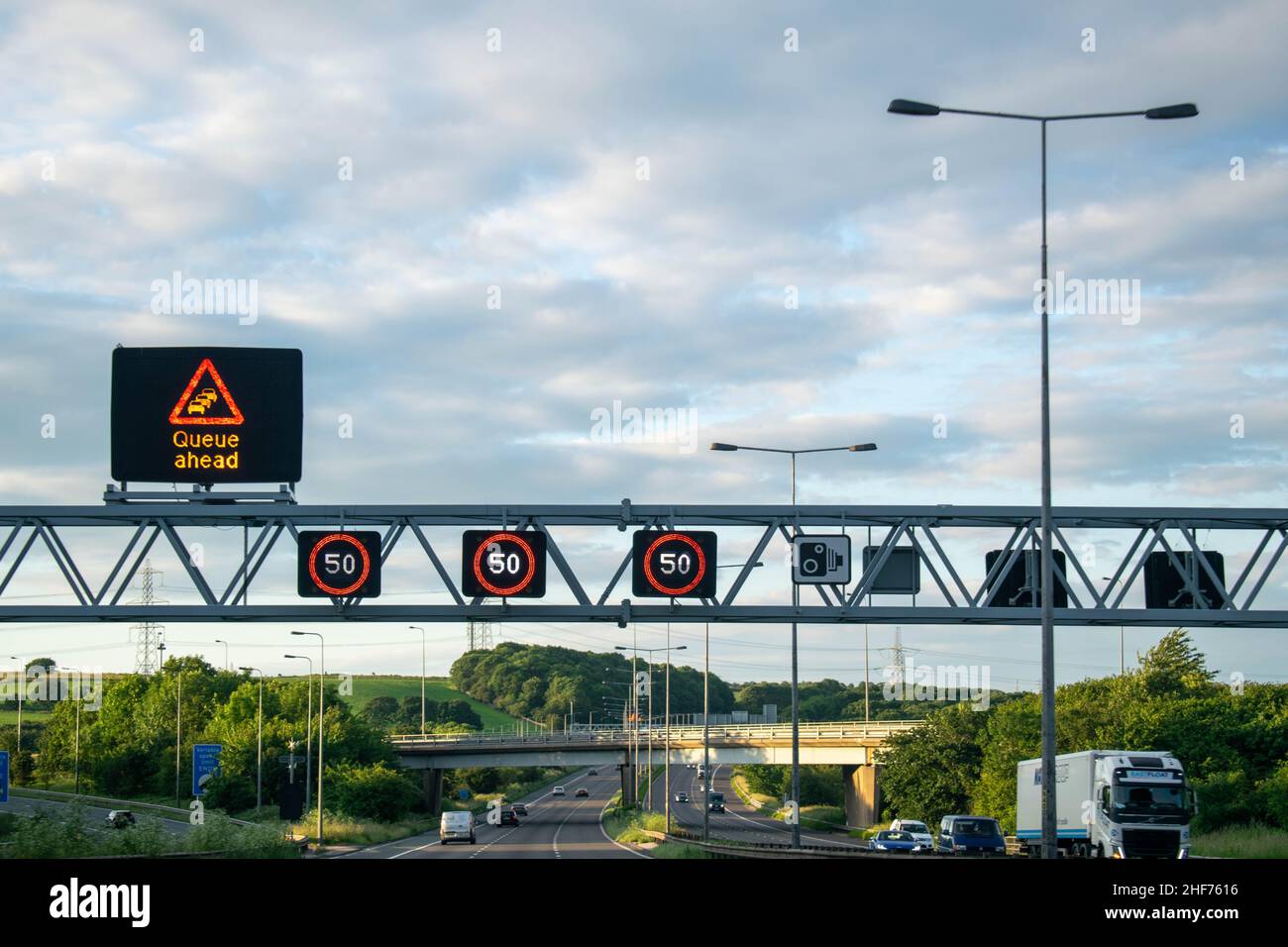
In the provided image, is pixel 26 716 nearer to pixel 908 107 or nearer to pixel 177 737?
pixel 177 737

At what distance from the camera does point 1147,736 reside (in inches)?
2901

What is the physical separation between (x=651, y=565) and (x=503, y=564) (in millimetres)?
3218

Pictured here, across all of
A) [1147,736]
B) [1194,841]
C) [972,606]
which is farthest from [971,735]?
[972,606]

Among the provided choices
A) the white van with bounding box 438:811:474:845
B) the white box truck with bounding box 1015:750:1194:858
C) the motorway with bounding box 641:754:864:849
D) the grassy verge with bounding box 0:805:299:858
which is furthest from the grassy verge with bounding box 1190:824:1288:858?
the white van with bounding box 438:811:474:845

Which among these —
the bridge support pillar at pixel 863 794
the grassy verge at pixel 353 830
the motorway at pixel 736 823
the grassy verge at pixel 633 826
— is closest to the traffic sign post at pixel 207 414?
the grassy verge at pixel 353 830

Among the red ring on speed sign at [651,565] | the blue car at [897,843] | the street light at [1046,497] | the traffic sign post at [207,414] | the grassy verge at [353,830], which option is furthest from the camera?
the grassy verge at [353,830]

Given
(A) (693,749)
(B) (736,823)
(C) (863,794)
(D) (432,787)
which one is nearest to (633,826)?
(C) (863,794)

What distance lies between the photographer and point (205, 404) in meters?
30.1

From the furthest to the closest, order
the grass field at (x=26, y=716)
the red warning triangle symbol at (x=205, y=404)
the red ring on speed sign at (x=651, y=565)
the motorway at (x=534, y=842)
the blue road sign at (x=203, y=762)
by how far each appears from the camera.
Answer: the grass field at (x=26, y=716), the motorway at (x=534, y=842), the blue road sign at (x=203, y=762), the red ring on speed sign at (x=651, y=565), the red warning triangle symbol at (x=205, y=404)

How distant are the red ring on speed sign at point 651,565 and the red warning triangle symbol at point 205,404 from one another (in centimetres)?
906

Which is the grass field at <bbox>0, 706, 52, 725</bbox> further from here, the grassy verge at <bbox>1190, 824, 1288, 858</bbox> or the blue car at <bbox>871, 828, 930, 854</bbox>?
the grassy verge at <bbox>1190, 824, 1288, 858</bbox>

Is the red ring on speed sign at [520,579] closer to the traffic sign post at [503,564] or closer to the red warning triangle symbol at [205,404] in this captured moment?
the traffic sign post at [503,564]

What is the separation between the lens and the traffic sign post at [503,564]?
31.6 meters
